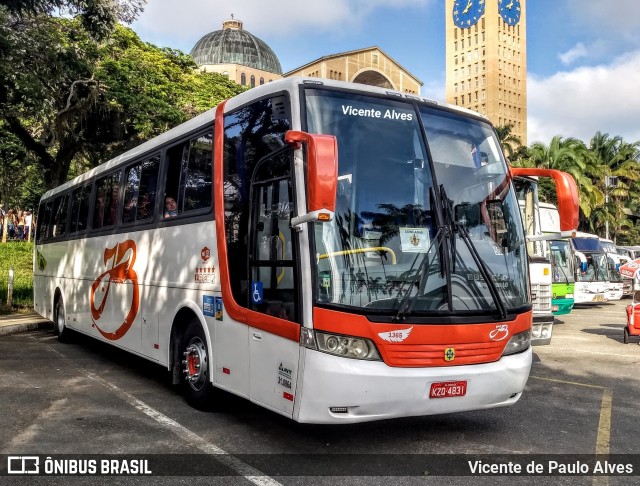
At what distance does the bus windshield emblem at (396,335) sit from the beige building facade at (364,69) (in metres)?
91.4

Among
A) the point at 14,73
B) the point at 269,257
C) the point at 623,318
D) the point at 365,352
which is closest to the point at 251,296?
the point at 269,257

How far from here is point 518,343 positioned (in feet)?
18.3

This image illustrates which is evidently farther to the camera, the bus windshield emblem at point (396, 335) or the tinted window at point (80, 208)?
the tinted window at point (80, 208)

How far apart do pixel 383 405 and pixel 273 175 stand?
2090 mm

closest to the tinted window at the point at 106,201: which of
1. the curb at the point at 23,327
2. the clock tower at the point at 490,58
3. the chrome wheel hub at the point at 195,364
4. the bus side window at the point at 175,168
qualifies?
the bus side window at the point at 175,168

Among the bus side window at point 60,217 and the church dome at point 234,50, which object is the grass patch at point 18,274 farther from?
the church dome at point 234,50

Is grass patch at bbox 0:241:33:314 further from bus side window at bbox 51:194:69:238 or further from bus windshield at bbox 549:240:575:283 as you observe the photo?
bus windshield at bbox 549:240:575:283

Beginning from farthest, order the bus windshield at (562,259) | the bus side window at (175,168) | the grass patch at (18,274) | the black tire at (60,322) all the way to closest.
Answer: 1. the bus windshield at (562,259)
2. the grass patch at (18,274)
3. the black tire at (60,322)
4. the bus side window at (175,168)

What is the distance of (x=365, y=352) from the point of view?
16.0 ft

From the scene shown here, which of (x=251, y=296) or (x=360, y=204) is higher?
(x=360, y=204)

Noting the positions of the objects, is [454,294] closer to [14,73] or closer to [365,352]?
[365,352]

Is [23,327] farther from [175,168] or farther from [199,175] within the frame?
[199,175]

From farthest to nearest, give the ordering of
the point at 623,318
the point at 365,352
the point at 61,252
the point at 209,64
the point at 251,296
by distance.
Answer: the point at 209,64
the point at 623,318
the point at 61,252
the point at 251,296
the point at 365,352

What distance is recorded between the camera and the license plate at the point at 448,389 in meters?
5.04
